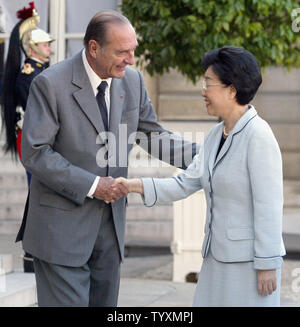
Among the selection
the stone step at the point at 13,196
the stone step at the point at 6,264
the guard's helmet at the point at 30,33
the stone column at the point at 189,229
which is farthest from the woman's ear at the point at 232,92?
the stone step at the point at 13,196

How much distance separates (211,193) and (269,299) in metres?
0.48

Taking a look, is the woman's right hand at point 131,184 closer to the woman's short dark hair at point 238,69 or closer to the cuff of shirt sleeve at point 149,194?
the cuff of shirt sleeve at point 149,194

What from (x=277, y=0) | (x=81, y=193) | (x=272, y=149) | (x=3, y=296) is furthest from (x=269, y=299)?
(x=277, y=0)

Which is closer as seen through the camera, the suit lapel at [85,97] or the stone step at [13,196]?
the suit lapel at [85,97]

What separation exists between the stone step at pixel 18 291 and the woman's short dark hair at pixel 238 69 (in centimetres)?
249

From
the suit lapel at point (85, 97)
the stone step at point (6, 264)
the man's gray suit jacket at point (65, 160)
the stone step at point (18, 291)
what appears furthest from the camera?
the stone step at point (6, 264)

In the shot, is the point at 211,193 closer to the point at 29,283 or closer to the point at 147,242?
the point at 29,283

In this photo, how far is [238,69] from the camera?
10.7 feet

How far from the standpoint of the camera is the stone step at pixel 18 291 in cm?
524

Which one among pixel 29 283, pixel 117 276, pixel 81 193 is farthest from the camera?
pixel 29 283

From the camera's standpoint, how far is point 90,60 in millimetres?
3662

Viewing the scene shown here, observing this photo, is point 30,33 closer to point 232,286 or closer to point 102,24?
point 102,24

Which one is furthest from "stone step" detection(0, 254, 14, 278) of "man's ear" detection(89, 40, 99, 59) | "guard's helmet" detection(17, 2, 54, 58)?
"man's ear" detection(89, 40, 99, 59)

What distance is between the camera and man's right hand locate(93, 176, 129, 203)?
139 inches
